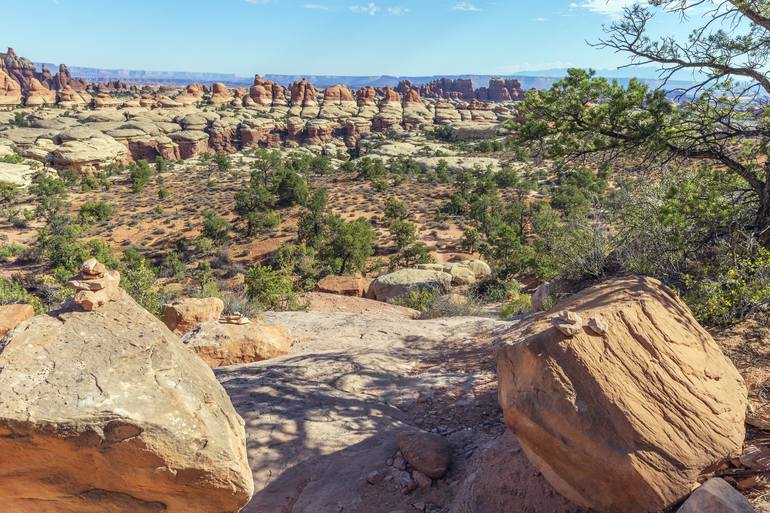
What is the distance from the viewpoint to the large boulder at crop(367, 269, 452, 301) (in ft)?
54.0

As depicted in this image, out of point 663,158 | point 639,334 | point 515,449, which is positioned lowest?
point 515,449

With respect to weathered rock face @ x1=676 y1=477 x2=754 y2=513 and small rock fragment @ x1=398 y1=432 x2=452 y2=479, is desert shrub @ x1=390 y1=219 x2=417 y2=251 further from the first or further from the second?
weathered rock face @ x1=676 y1=477 x2=754 y2=513

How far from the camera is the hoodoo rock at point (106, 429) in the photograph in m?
2.72

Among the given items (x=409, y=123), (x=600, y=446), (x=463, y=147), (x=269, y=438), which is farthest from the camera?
(x=409, y=123)

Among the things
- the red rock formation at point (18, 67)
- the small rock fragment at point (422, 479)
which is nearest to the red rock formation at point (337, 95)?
the red rock formation at point (18, 67)

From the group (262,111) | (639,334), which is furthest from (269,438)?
(262,111)

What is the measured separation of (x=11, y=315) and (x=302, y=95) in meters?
104

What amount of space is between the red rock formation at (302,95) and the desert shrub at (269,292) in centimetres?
9547

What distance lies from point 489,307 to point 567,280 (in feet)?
19.1

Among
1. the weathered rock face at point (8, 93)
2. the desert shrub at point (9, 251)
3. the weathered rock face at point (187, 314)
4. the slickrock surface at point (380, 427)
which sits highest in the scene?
the weathered rock face at point (8, 93)

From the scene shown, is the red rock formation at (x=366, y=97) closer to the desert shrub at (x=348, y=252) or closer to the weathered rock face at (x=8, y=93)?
the weathered rock face at (x=8, y=93)

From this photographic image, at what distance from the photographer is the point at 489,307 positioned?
14.1m

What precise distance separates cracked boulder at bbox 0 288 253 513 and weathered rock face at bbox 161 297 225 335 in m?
6.79

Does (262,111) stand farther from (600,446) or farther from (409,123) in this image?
(600,446)
